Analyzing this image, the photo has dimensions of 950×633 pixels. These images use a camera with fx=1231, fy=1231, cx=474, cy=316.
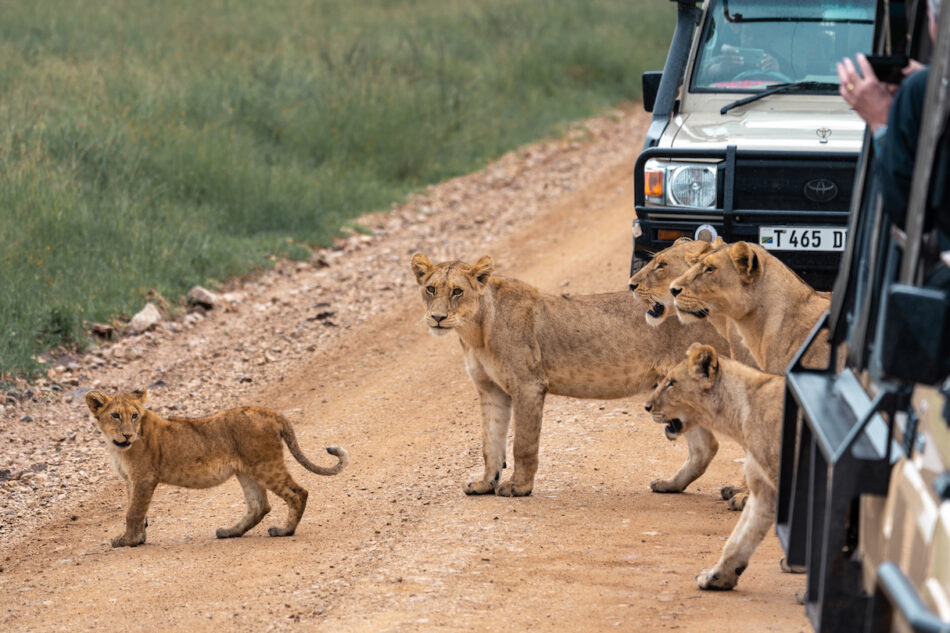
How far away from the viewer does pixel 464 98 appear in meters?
17.5

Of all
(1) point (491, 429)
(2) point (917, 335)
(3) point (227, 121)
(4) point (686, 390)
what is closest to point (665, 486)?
(1) point (491, 429)

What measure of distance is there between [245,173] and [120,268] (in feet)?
9.15

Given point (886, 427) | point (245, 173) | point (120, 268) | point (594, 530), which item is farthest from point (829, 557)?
point (245, 173)

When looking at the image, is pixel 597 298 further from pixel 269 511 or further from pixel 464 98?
pixel 464 98

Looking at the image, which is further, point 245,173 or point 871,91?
point 245,173

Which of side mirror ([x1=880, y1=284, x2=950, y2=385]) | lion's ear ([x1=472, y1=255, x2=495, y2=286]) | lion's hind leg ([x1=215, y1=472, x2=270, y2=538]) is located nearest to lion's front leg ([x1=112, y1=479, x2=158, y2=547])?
lion's hind leg ([x1=215, y1=472, x2=270, y2=538])

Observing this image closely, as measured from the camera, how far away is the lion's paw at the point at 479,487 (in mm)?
6273

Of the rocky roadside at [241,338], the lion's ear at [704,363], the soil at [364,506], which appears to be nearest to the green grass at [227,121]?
the rocky roadside at [241,338]

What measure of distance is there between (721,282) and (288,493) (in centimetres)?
227

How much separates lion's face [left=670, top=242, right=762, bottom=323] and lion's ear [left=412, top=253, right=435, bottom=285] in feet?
4.10

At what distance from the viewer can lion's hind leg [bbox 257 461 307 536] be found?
5.82 meters

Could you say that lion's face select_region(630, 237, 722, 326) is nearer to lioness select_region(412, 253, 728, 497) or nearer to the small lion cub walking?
lioness select_region(412, 253, 728, 497)

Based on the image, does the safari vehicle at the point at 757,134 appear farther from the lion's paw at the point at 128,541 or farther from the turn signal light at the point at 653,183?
the lion's paw at the point at 128,541

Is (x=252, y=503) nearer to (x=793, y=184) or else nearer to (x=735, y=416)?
(x=735, y=416)
